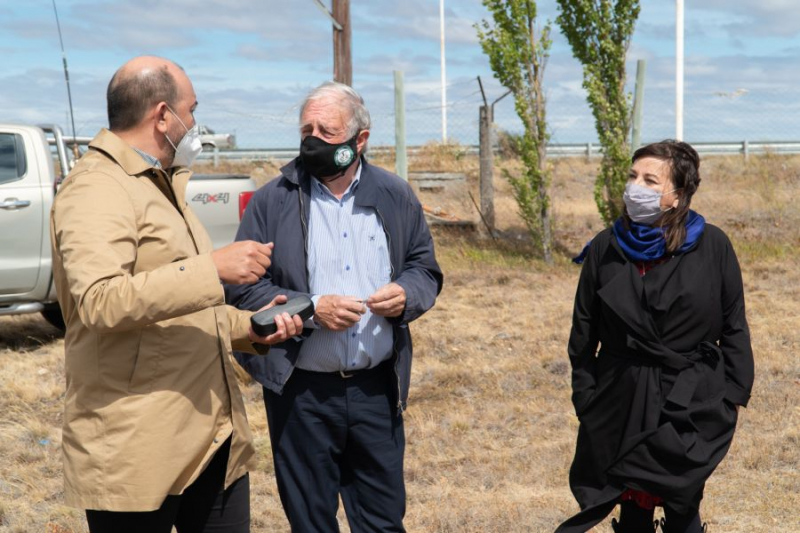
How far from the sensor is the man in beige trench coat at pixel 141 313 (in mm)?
2340

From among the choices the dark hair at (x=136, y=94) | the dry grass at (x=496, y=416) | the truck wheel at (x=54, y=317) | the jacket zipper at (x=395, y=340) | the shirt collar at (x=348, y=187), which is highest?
the dark hair at (x=136, y=94)

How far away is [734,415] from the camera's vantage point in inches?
139

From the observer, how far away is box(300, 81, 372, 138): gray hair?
3395 millimetres

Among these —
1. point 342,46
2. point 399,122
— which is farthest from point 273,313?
point 399,122

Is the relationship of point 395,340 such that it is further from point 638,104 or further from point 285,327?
point 638,104

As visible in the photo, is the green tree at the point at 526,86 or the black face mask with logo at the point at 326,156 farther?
the green tree at the point at 526,86

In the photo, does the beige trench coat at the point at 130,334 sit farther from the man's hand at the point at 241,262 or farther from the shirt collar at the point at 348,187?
the shirt collar at the point at 348,187

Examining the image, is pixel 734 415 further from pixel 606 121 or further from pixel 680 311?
pixel 606 121

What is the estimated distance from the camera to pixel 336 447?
3.43 meters

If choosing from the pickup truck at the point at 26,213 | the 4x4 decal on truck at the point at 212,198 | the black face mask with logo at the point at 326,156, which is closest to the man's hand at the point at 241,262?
the black face mask with logo at the point at 326,156

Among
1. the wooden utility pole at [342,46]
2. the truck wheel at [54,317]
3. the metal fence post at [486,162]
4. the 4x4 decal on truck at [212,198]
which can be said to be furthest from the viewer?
the metal fence post at [486,162]

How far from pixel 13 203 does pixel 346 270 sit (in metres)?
5.81

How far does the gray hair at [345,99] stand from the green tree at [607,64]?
9.67 m

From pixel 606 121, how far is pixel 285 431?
33.8 ft
